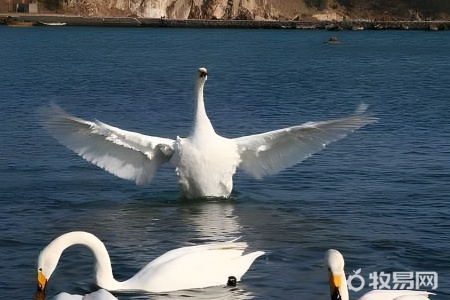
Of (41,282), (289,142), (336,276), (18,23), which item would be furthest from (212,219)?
(18,23)

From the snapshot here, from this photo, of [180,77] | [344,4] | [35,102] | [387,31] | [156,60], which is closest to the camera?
[35,102]

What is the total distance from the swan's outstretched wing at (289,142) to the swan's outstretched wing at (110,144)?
101 centimetres

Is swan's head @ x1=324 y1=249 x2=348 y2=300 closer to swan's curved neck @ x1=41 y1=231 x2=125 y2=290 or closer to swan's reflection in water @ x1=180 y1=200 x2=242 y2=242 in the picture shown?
swan's curved neck @ x1=41 y1=231 x2=125 y2=290

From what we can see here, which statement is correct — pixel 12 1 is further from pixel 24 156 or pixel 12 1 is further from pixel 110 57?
pixel 24 156

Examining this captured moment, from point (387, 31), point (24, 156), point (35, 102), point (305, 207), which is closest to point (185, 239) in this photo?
point (305, 207)

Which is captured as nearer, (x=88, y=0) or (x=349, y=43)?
(x=349, y=43)

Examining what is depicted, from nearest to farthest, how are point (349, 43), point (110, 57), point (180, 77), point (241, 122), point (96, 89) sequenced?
1. point (241, 122)
2. point (96, 89)
3. point (180, 77)
4. point (110, 57)
5. point (349, 43)

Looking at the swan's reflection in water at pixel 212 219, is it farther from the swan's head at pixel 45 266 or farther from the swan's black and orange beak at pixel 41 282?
the swan's black and orange beak at pixel 41 282

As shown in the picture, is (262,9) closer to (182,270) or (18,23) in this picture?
(18,23)

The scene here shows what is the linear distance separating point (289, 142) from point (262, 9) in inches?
4857

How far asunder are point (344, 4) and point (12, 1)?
4683 centimetres

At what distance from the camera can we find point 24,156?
733 inches

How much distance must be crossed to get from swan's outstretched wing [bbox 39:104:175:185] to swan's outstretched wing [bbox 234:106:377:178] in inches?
39.7

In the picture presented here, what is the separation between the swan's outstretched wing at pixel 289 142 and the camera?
14.2 metres
